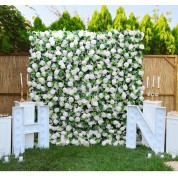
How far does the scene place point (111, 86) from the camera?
18.1 ft

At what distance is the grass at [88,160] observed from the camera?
4477 mm

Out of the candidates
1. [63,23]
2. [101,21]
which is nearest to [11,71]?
[63,23]

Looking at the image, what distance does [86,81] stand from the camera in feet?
17.9

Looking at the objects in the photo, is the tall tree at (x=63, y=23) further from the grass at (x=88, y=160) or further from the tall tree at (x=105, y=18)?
the grass at (x=88, y=160)

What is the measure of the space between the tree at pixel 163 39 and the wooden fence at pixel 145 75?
233 mm

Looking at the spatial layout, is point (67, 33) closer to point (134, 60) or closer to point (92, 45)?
point (92, 45)

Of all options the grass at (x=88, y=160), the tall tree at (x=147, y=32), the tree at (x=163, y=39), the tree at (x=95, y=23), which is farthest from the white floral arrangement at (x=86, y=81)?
the tree at (x=163, y=39)

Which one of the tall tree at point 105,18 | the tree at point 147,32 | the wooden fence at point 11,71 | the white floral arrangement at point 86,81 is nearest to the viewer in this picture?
the white floral arrangement at point 86,81

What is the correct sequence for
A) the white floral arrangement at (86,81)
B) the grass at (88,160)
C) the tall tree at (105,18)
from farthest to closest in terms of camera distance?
the tall tree at (105,18), the white floral arrangement at (86,81), the grass at (88,160)

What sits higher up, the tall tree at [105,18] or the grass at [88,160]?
the tall tree at [105,18]

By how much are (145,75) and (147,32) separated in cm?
75

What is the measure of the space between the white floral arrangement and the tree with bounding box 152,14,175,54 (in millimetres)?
1370

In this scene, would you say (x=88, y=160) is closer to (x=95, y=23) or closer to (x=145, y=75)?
(x=145, y=75)
